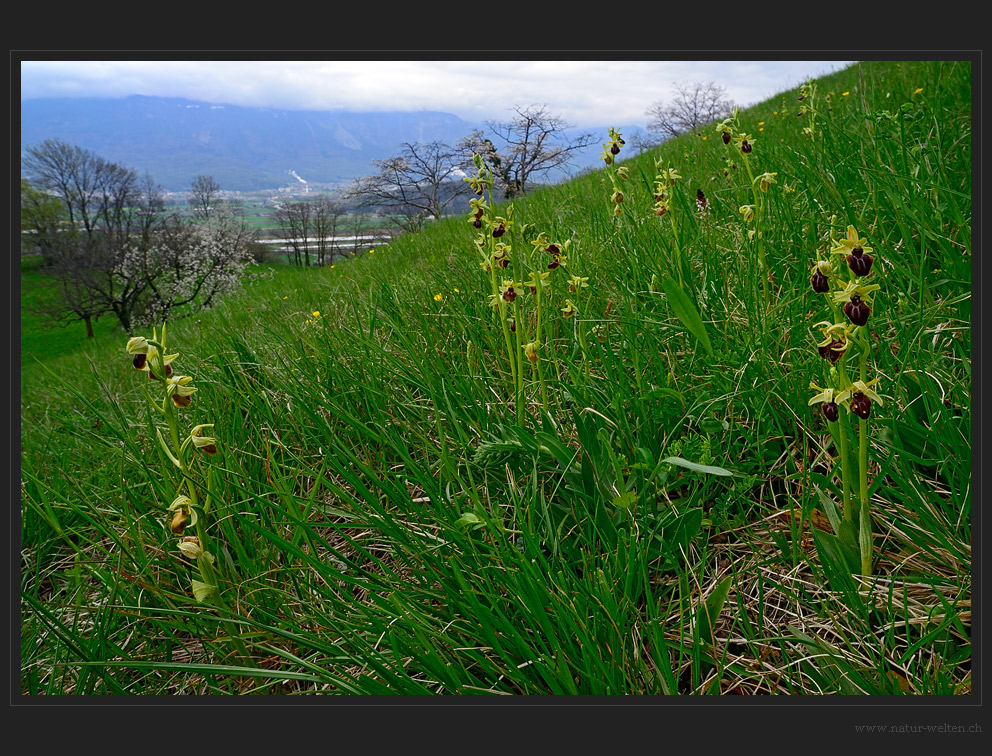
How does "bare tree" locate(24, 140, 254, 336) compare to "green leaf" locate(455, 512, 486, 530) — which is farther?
"bare tree" locate(24, 140, 254, 336)

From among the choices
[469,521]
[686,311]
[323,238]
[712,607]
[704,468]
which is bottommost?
[712,607]

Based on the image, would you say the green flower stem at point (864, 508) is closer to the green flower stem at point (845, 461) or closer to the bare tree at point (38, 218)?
the green flower stem at point (845, 461)

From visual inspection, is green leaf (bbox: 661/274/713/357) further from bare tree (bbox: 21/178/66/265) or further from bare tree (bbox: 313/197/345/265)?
bare tree (bbox: 313/197/345/265)

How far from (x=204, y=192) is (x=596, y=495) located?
7.98 metres

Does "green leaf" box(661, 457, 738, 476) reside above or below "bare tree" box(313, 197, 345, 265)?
below

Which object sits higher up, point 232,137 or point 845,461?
point 232,137

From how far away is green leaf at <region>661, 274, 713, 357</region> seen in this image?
1.65 m

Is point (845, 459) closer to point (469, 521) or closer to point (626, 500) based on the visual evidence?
point (626, 500)

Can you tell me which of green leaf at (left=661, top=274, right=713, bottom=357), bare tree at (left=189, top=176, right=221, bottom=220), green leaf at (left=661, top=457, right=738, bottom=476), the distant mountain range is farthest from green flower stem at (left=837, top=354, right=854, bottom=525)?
bare tree at (left=189, top=176, right=221, bottom=220)

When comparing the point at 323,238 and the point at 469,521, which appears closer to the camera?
the point at 469,521

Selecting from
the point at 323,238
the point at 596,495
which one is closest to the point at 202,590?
the point at 596,495

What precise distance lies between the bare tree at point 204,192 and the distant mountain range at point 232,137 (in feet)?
1.85

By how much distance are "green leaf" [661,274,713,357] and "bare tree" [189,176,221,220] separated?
2760 mm

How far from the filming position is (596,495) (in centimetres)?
140
